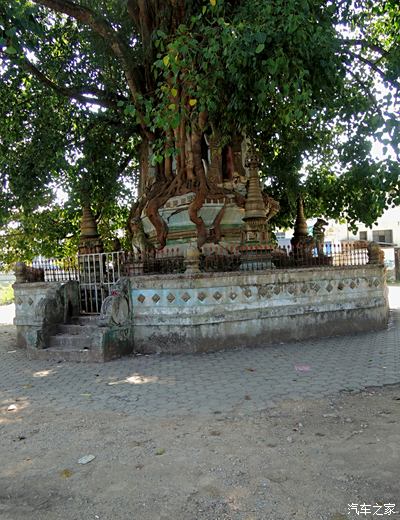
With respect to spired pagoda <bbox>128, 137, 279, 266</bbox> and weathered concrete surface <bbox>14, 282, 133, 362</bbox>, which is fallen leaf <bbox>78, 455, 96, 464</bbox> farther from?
spired pagoda <bbox>128, 137, 279, 266</bbox>

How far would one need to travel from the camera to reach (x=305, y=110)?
6.29 meters

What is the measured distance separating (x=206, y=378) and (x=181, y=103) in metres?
4.24

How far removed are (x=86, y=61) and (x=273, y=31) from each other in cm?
722

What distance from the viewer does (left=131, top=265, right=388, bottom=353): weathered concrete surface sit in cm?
710

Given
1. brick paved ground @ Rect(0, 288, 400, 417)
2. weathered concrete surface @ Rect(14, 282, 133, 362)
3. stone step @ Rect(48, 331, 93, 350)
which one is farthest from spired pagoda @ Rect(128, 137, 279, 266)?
brick paved ground @ Rect(0, 288, 400, 417)

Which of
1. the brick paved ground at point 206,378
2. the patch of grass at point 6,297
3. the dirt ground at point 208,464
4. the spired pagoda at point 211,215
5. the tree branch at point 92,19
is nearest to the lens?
the dirt ground at point 208,464

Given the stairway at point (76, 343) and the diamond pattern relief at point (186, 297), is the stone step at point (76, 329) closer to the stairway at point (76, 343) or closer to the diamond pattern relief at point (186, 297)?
the stairway at point (76, 343)

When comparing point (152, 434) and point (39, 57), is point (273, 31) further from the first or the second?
point (39, 57)

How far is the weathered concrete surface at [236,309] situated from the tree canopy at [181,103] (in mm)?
1890

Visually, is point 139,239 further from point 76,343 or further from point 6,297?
point 6,297

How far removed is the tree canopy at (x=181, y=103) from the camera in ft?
19.7

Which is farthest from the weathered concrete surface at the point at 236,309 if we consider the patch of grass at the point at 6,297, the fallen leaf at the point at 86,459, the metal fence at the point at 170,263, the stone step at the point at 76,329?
the patch of grass at the point at 6,297

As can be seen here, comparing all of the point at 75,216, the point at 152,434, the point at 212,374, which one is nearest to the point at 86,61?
the point at 75,216

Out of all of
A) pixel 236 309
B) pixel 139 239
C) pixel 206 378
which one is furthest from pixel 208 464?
pixel 139 239
